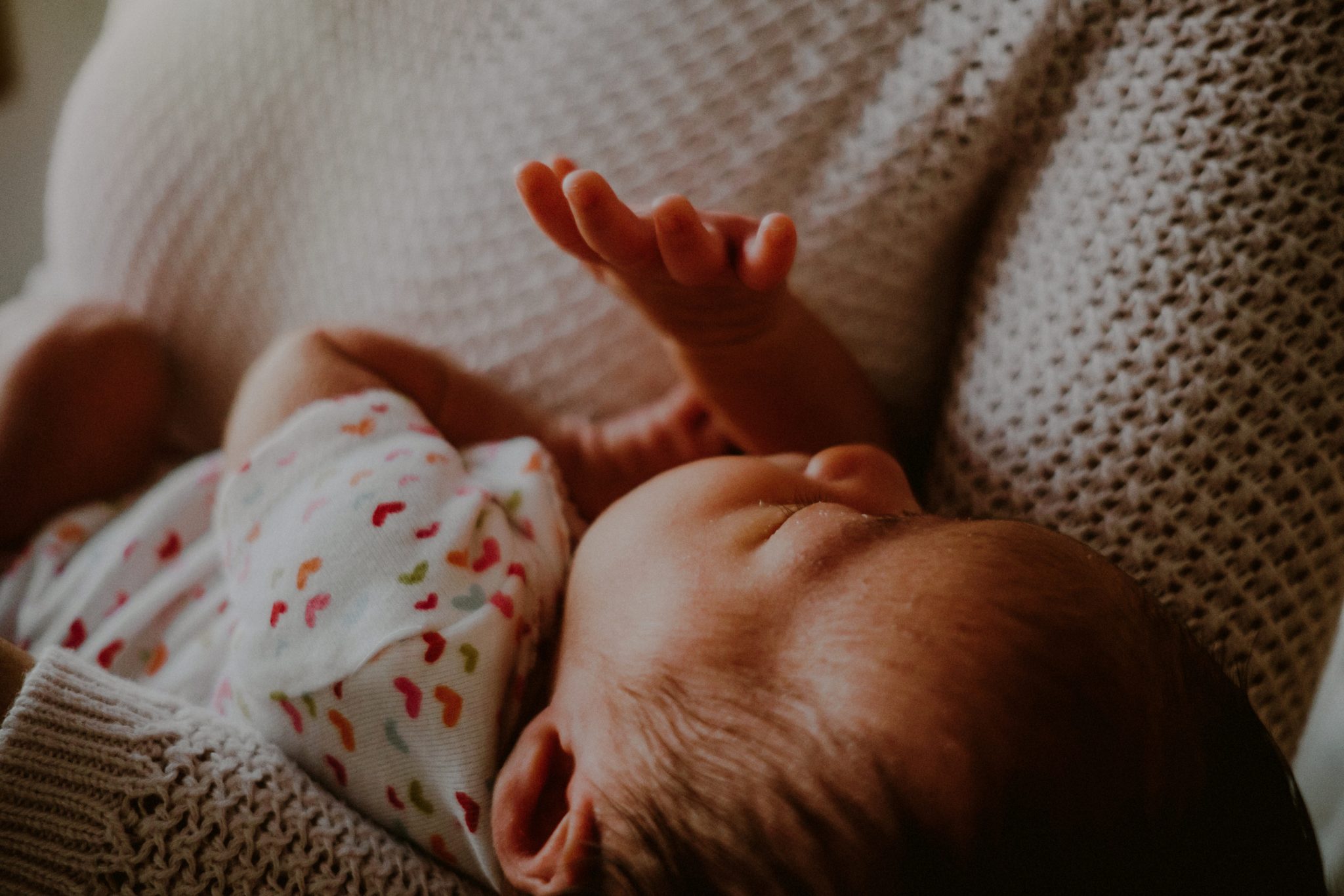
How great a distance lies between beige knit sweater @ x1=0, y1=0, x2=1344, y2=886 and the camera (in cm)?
56

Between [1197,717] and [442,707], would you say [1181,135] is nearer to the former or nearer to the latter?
[1197,717]

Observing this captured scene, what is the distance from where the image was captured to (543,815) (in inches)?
21.2

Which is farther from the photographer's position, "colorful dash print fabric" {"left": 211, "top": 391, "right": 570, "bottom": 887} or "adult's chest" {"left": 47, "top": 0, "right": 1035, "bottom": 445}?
"adult's chest" {"left": 47, "top": 0, "right": 1035, "bottom": 445}

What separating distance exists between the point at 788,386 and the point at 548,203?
0.27 m

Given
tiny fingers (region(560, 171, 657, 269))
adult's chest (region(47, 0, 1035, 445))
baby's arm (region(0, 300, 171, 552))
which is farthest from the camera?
baby's arm (region(0, 300, 171, 552))

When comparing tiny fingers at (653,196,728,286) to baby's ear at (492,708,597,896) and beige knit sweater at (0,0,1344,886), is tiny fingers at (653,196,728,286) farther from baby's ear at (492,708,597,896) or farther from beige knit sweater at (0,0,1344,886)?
baby's ear at (492,708,597,896)

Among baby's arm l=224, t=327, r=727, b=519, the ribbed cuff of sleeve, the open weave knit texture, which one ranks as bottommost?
the ribbed cuff of sleeve

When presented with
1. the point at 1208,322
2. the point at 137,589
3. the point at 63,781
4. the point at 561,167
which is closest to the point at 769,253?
the point at 561,167

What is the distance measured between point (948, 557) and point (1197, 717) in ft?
0.52

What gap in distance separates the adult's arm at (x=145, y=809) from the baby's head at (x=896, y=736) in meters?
0.11

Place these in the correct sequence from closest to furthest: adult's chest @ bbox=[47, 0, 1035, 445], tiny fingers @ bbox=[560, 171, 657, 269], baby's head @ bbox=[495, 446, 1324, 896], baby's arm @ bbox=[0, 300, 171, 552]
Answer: baby's head @ bbox=[495, 446, 1324, 896]
tiny fingers @ bbox=[560, 171, 657, 269]
adult's chest @ bbox=[47, 0, 1035, 445]
baby's arm @ bbox=[0, 300, 171, 552]

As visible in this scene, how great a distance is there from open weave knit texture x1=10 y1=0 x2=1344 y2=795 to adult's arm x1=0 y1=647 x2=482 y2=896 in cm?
41

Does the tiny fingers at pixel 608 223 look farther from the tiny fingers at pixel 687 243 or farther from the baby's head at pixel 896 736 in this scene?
the baby's head at pixel 896 736

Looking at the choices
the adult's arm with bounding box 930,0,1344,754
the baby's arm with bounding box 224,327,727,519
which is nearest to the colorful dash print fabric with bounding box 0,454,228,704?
the baby's arm with bounding box 224,327,727,519
